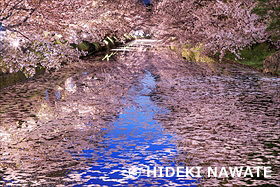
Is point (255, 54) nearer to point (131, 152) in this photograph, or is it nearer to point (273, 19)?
point (273, 19)

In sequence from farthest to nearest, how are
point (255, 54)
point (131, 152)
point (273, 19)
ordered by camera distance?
point (273, 19) → point (255, 54) → point (131, 152)

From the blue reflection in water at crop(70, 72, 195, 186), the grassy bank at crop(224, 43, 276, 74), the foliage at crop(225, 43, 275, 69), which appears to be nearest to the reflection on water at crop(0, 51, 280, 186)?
the blue reflection in water at crop(70, 72, 195, 186)

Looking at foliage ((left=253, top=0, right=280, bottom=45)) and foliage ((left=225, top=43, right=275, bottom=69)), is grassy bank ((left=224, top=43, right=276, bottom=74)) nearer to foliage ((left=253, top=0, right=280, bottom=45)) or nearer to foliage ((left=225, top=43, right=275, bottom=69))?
foliage ((left=225, top=43, right=275, bottom=69))

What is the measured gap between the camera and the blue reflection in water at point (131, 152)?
26.1ft

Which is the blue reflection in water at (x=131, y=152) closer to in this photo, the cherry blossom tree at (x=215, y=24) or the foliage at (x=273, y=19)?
the cherry blossom tree at (x=215, y=24)

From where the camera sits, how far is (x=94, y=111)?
15211 mm

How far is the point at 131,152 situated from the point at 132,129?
2492 mm

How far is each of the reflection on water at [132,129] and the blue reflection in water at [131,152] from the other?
2cm

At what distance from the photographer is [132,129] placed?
12344 millimetres

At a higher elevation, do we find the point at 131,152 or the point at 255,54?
the point at 255,54

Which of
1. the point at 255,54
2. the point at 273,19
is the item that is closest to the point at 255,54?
the point at 255,54

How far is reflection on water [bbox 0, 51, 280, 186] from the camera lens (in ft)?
28.2

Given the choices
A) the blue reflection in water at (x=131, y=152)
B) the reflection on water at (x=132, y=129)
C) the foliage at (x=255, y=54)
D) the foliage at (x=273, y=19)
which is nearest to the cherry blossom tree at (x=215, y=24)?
the foliage at (x=255, y=54)

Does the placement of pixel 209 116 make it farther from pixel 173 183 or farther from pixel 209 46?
pixel 209 46
